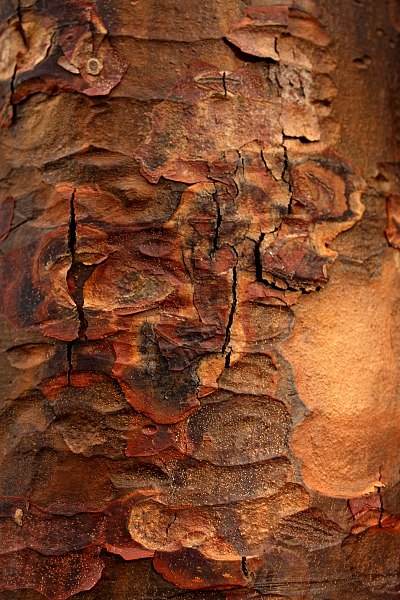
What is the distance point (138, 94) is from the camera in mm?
1625

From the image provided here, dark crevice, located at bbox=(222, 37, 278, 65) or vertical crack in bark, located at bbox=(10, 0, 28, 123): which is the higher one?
dark crevice, located at bbox=(222, 37, 278, 65)

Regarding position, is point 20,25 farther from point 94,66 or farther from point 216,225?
point 216,225

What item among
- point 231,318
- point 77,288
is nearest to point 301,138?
point 231,318

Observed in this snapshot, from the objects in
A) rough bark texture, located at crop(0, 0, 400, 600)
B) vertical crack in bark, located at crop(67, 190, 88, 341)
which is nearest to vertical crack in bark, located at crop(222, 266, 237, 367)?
rough bark texture, located at crop(0, 0, 400, 600)

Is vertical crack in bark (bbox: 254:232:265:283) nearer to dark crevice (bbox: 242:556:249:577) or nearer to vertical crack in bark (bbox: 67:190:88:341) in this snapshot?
vertical crack in bark (bbox: 67:190:88:341)

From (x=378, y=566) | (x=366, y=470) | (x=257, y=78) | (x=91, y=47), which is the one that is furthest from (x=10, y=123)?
(x=378, y=566)

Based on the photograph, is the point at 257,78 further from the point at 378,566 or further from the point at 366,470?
the point at 378,566

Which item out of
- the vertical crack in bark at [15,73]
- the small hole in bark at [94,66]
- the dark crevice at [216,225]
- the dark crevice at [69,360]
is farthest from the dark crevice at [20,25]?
the dark crevice at [69,360]

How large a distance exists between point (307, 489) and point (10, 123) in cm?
99

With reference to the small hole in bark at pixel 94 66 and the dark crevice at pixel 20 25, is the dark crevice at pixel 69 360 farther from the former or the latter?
the dark crevice at pixel 20 25

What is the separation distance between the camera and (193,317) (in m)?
1.57

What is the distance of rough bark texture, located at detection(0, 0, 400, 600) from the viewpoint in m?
1.56

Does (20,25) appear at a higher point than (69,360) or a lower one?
higher

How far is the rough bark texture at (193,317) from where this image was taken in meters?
1.56
